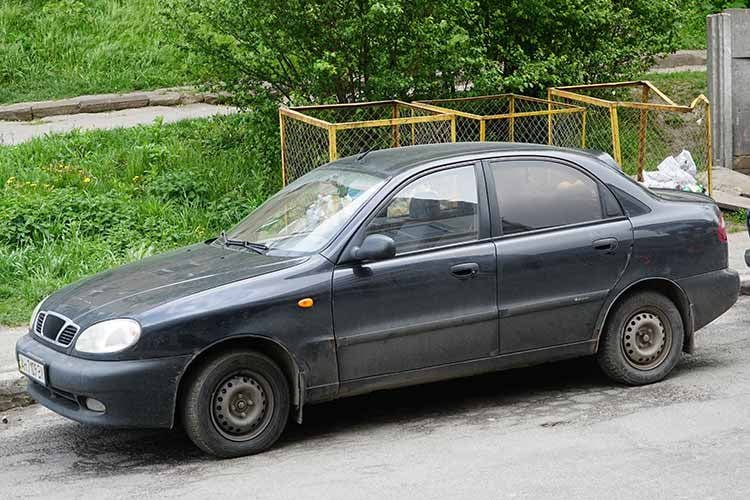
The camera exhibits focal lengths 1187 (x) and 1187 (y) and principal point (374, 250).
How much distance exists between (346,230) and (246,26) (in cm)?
615

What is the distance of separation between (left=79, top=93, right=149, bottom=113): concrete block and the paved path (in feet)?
0.39

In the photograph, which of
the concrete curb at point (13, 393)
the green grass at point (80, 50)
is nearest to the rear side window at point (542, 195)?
the concrete curb at point (13, 393)

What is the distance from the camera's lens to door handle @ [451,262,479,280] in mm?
6743

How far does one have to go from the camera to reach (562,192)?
7.25m

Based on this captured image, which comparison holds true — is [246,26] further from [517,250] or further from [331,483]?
[331,483]

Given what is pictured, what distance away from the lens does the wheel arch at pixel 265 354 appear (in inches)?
245

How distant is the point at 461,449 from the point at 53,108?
11.2 m

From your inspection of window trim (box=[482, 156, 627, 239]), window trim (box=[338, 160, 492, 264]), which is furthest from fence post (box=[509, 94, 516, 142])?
window trim (box=[338, 160, 492, 264])

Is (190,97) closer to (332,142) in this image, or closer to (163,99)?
(163,99)

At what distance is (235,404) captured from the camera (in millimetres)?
6297

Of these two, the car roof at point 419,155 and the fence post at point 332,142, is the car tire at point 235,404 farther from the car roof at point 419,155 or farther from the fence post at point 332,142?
the fence post at point 332,142

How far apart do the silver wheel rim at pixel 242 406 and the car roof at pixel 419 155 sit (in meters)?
1.48

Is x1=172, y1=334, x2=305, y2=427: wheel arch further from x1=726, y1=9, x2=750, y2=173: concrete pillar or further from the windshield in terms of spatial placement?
x1=726, y1=9, x2=750, y2=173: concrete pillar

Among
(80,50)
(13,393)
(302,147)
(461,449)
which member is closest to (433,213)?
(461,449)
